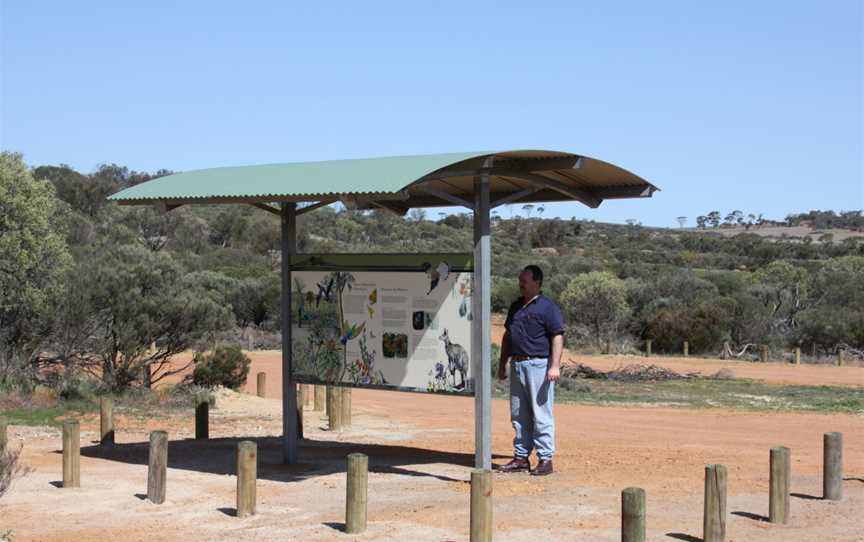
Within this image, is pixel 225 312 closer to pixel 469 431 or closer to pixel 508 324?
pixel 469 431

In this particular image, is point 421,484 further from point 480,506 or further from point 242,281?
point 242,281

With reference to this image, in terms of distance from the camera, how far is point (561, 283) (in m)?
53.2

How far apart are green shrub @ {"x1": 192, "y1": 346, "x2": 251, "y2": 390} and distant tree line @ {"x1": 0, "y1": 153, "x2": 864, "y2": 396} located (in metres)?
0.37

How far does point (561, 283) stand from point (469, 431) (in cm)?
3753

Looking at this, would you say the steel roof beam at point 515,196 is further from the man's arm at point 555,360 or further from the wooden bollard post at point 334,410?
the wooden bollard post at point 334,410


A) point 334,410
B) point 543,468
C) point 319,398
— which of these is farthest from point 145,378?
point 543,468

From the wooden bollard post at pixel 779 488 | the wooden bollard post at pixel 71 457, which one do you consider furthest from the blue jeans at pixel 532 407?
the wooden bollard post at pixel 71 457

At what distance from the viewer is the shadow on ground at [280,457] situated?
472 inches

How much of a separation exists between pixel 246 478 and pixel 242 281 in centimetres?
3615

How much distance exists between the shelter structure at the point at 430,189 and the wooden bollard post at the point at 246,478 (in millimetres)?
2434

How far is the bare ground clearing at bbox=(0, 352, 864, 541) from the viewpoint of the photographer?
30.1 feet

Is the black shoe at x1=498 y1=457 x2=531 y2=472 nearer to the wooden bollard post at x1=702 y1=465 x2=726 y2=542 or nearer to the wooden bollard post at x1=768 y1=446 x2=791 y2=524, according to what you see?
the wooden bollard post at x1=768 y1=446 x2=791 y2=524

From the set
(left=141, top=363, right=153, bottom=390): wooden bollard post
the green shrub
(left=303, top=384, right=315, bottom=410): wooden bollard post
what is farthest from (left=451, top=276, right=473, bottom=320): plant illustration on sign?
(left=141, top=363, right=153, bottom=390): wooden bollard post

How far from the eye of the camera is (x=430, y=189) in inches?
445
